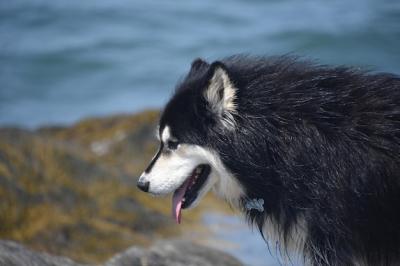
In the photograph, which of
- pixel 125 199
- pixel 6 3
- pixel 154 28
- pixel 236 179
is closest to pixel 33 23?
pixel 6 3

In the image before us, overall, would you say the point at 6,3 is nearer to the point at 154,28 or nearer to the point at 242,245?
the point at 154,28

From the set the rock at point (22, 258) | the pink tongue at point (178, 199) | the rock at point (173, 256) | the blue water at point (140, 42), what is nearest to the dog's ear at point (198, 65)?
the pink tongue at point (178, 199)

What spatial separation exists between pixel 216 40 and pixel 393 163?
1343 centimetres

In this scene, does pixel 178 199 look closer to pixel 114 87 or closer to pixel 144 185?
pixel 144 185

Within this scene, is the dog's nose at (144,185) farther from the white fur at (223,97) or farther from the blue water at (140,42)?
the blue water at (140,42)

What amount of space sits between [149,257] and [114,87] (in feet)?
35.7

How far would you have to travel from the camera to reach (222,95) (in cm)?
443

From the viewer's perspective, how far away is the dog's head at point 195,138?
442 centimetres

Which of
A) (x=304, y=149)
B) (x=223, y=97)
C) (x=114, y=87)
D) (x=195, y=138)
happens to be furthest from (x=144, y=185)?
(x=114, y=87)

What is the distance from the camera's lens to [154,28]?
19109 mm

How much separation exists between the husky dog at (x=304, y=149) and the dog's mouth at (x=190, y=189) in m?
0.04

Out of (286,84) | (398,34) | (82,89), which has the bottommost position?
(82,89)

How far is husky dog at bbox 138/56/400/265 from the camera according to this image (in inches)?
167

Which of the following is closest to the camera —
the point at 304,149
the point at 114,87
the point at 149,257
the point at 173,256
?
the point at 304,149
